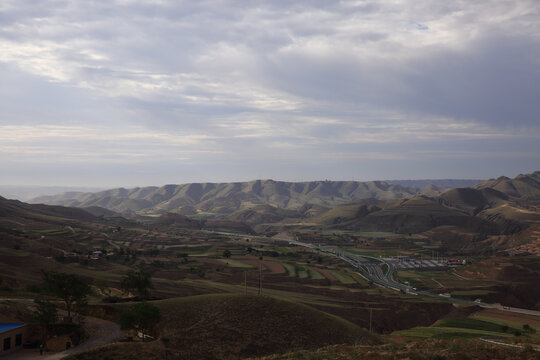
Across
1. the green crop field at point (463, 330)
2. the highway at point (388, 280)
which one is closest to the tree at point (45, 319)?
the green crop field at point (463, 330)

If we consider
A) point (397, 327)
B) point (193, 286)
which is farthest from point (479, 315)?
point (193, 286)

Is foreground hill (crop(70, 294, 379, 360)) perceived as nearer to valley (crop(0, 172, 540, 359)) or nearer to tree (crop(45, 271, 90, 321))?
valley (crop(0, 172, 540, 359))

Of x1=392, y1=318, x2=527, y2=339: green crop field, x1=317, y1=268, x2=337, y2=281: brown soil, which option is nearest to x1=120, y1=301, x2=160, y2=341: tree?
x1=392, y1=318, x2=527, y2=339: green crop field

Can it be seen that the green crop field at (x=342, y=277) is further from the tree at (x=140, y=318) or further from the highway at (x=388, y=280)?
the tree at (x=140, y=318)

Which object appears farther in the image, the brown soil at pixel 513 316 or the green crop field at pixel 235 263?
the green crop field at pixel 235 263

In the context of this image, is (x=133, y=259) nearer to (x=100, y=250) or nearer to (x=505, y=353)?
(x=100, y=250)

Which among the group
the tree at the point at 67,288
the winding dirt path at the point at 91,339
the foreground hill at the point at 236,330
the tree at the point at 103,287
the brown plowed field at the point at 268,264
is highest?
the tree at the point at 67,288
